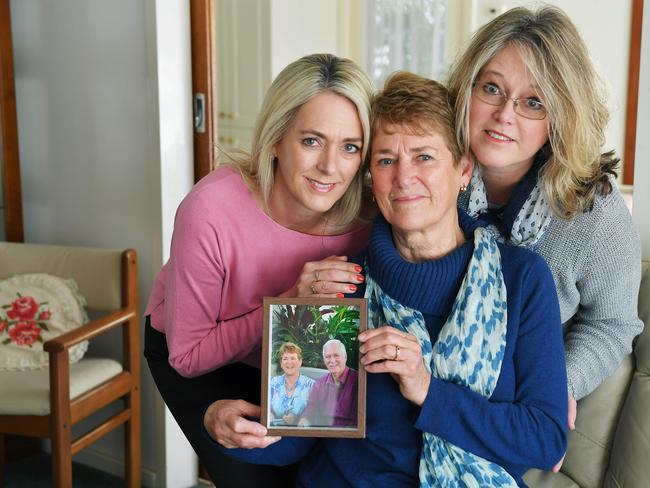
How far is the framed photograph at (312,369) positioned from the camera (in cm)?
135

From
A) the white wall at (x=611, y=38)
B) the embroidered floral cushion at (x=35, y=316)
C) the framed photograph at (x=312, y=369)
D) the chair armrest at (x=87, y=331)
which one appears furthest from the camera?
the white wall at (x=611, y=38)

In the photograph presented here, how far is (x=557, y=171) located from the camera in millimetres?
1516

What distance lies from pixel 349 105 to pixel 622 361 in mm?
783

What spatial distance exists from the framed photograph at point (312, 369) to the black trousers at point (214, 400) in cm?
41

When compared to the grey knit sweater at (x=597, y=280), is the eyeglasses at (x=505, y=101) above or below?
above

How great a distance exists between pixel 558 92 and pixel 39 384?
1.87 m

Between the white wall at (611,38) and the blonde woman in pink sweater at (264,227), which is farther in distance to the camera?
the white wall at (611,38)

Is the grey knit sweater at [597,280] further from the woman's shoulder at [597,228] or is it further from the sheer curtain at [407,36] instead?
the sheer curtain at [407,36]

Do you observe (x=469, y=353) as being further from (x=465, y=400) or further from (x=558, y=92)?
(x=558, y=92)

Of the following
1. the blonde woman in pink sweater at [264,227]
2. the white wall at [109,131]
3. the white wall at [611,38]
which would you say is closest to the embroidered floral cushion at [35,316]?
the white wall at [109,131]

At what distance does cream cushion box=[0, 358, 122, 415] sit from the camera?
2.45m

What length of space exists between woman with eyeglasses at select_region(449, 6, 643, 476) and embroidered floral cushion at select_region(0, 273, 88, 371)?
5.39ft

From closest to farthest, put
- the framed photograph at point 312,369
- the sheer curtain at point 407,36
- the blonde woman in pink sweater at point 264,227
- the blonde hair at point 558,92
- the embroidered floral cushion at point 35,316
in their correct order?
the framed photograph at point 312,369 < the blonde hair at point 558,92 < the blonde woman in pink sweater at point 264,227 < the embroidered floral cushion at point 35,316 < the sheer curtain at point 407,36

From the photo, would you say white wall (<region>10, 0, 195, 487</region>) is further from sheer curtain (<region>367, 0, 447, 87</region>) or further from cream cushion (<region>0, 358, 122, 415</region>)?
sheer curtain (<region>367, 0, 447, 87</region>)
